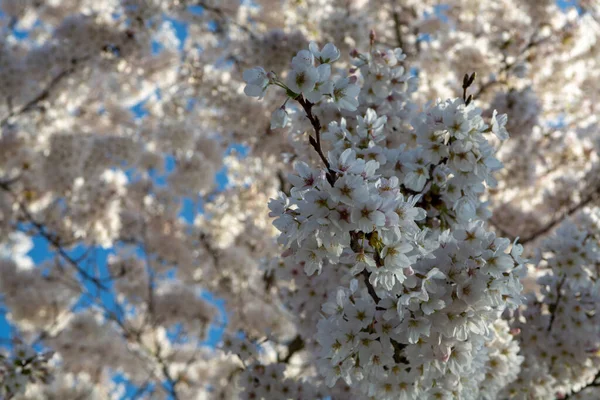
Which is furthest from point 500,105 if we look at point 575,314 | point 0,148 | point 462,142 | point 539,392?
point 0,148

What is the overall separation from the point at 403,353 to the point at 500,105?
3.89 m

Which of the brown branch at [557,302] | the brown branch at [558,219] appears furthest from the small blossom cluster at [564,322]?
the brown branch at [558,219]

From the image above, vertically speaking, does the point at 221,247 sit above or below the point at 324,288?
below

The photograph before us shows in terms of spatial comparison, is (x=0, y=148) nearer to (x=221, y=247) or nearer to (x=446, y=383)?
(x=221, y=247)

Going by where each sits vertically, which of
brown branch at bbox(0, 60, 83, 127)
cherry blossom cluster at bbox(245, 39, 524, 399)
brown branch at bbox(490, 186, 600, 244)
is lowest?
brown branch at bbox(490, 186, 600, 244)

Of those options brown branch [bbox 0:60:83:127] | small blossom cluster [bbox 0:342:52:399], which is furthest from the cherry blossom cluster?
brown branch [bbox 0:60:83:127]

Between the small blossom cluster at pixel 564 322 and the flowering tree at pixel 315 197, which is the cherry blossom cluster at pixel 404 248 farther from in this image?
the small blossom cluster at pixel 564 322

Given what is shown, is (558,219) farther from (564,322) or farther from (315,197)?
(315,197)

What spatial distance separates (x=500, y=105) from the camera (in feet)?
17.5

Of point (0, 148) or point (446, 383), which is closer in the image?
point (446, 383)

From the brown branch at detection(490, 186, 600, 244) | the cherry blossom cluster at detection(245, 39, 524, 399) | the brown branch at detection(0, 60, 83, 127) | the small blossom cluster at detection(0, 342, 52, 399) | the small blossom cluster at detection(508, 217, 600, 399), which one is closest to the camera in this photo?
the cherry blossom cluster at detection(245, 39, 524, 399)

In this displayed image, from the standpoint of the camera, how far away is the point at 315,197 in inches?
67.0

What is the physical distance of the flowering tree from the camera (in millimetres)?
1935

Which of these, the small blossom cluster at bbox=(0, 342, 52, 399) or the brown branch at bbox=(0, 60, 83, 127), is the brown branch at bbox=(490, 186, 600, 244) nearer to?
the small blossom cluster at bbox=(0, 342, 52, 399)
